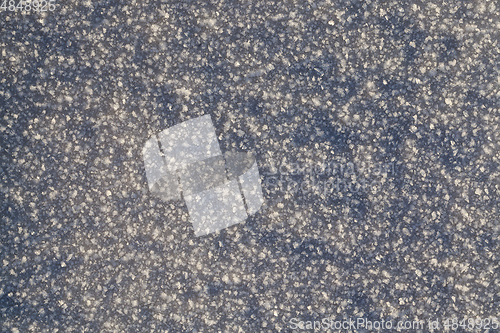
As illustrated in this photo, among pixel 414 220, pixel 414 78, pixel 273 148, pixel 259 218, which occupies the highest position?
pixel 414 78

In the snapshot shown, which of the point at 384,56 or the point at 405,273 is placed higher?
the point at 384,56

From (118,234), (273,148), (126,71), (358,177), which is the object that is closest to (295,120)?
(273,148)

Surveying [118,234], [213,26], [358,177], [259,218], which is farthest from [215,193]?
[213,26]

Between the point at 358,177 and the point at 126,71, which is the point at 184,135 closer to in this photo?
the point at 126,71

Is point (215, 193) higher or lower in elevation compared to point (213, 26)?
lower

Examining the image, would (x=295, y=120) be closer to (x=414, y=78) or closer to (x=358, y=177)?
(x=358, y=177)

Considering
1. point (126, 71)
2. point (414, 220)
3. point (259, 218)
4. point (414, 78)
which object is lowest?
point (414, 220)
